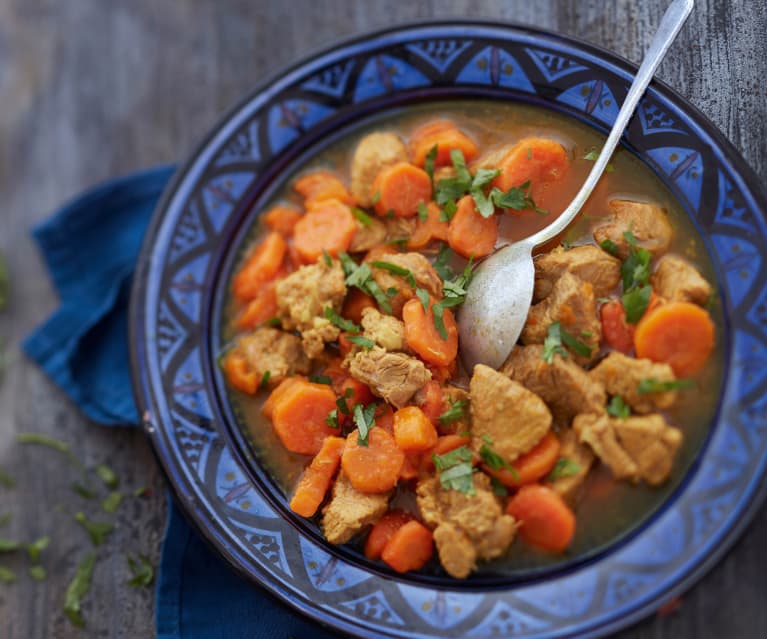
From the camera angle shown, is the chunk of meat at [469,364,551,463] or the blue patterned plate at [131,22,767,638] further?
the chunk of meat at [469,364,551,463]

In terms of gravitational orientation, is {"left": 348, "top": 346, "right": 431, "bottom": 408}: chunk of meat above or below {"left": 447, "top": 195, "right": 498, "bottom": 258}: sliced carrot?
below

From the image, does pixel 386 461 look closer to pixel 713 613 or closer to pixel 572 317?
pixel 572 317

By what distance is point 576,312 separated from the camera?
8.79 feet

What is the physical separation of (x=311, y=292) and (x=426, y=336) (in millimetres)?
483

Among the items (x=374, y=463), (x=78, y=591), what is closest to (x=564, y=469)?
(x=374, y=463)

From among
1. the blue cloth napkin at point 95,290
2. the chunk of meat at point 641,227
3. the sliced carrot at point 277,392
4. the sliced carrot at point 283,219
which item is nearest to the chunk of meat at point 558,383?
the chunk of meat at point 641,227

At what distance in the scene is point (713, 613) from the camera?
2.75m

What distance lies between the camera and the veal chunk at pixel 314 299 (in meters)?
2.95

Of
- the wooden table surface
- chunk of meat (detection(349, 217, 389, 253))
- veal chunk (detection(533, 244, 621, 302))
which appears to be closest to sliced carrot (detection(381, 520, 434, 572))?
the wooden table surface

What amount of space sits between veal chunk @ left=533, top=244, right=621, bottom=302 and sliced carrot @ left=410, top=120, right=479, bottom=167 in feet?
1.83

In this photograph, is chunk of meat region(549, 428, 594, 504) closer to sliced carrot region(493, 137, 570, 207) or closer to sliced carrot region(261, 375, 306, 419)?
sliced carrot region(493, 137, 570, 207)

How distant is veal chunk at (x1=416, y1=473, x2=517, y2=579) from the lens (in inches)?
103

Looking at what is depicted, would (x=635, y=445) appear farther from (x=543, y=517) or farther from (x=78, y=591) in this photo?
(x=78, y=591)

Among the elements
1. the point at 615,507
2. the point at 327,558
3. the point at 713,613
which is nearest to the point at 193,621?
the point at 327,558
